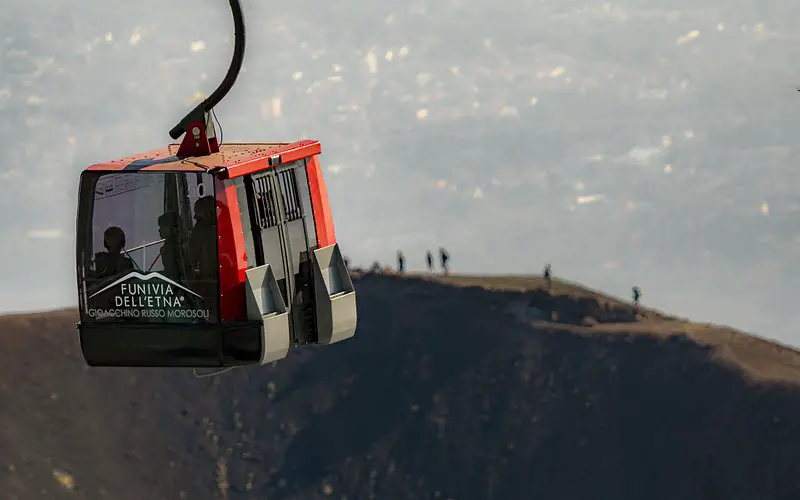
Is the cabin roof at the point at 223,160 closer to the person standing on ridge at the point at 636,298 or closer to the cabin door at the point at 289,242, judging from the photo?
the cabin door at the point at 289,242

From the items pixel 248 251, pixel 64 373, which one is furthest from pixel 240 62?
pixel 64 373

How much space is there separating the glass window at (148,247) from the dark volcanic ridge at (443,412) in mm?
73751

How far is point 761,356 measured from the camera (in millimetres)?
93562

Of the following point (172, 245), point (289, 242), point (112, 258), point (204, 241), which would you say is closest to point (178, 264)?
point (172, 245)

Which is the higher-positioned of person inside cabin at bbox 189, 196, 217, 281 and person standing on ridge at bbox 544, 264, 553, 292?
person inside cabin at bbox 189, 196, 217, 281

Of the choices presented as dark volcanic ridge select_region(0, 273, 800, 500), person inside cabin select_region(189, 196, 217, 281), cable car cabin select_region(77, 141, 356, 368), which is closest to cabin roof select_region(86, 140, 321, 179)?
cable car cabin select_region(77, 141, 356, 368)

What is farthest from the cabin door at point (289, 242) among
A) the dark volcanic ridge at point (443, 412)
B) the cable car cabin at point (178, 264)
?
the dark volcanic ridge at point (443, 412)

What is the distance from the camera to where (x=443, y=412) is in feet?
324

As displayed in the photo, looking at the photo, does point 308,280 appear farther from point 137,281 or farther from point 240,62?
point 240,62

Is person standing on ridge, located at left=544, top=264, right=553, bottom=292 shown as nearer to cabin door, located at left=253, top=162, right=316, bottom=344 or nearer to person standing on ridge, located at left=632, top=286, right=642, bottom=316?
person standing on ridge, located at left=632, top=286, right=642, bottom=316

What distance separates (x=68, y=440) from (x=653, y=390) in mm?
29756

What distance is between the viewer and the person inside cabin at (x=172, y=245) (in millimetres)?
18016

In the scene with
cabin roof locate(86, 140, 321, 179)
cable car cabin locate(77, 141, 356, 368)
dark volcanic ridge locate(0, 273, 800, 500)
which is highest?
cabin roof locate(86, 140, 321, 179)

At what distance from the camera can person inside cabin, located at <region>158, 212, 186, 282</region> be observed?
1802 cm
